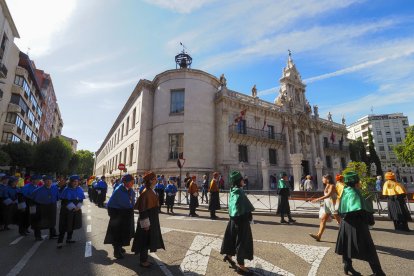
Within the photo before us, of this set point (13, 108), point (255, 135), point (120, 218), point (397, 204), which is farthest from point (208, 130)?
point (13, 108)

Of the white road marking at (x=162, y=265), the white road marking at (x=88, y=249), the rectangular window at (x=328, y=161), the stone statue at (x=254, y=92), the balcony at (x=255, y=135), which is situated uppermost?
the stone statue at (x=254, y=92)

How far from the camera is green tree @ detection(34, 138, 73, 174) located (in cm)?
3045

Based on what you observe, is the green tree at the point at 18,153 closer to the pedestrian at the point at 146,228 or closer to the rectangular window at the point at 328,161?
the pedestrian at the point at 146,228

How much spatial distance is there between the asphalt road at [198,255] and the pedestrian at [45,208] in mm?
381

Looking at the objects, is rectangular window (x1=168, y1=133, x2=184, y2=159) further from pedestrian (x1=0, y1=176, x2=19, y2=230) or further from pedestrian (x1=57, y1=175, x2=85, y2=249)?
pedestrian (x1=57, y1=175, x2=85, y2=249)

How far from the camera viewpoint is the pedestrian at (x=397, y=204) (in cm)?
691

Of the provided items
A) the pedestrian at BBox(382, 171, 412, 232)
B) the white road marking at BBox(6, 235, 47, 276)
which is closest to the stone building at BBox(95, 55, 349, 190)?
the pedestrian at BBox(382, 171, 412, 232)

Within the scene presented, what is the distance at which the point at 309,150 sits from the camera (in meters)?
31.6

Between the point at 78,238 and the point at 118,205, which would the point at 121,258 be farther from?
the point at 78,238

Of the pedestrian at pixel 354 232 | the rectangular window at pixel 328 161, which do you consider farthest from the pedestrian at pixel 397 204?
the rectangular window at pixel 328 161

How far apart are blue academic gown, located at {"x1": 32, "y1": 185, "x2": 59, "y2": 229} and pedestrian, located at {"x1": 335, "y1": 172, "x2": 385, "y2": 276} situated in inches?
281

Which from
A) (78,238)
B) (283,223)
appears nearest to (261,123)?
(283,223)

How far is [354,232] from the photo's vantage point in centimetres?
395

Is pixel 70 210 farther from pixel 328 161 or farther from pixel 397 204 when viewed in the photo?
pixel 328 161
